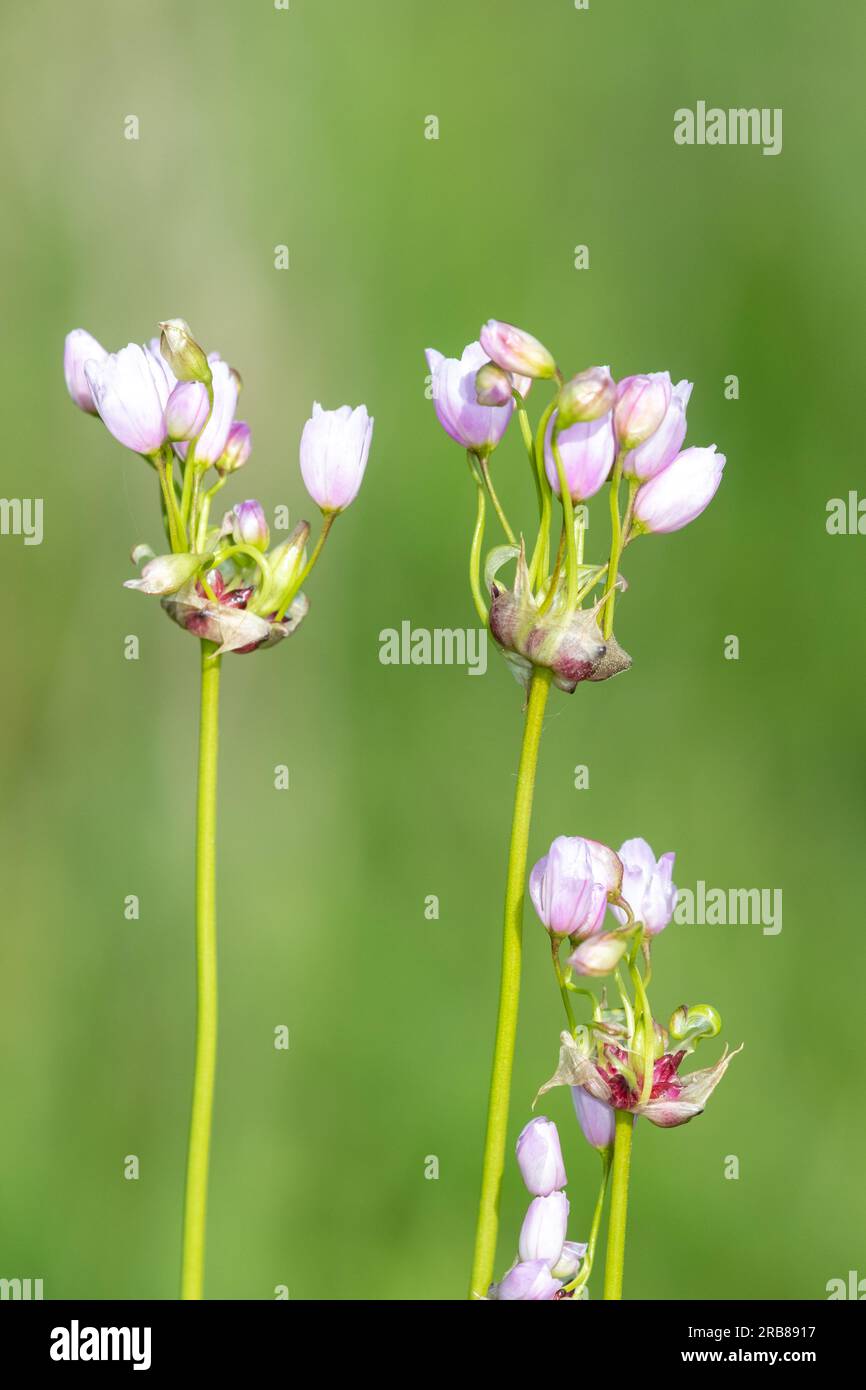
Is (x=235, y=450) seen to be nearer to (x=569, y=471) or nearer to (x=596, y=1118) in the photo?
(x=569, y=471)

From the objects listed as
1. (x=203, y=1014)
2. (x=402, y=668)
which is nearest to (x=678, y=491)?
(x=203, y=1014)

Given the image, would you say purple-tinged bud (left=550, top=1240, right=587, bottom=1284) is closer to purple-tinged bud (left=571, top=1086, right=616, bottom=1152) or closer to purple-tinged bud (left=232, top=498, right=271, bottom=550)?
purple-tinged bud (left=571, top=1086, right=616, bottom=1152)

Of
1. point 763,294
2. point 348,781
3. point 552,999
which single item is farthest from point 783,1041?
point 763,294

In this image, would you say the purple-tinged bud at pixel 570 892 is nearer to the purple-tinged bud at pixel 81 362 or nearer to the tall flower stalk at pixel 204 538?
the tall flower stalk at pixel 204 538

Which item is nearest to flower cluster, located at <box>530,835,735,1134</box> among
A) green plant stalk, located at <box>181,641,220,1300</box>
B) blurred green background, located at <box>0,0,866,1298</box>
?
Result: green plant stalk, located at <box>181,641,220,1300</box>

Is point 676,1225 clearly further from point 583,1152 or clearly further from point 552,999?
point 552,999

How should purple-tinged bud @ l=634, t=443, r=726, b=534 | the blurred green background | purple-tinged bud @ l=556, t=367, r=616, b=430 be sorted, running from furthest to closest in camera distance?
the blurred green background
purple-tinged bud @ l=634, t=443, r=726, b=534
purple-tinged bud @ l=556, t=367, r=616, b=430

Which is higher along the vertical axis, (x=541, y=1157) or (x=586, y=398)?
(x=586, y=398)
